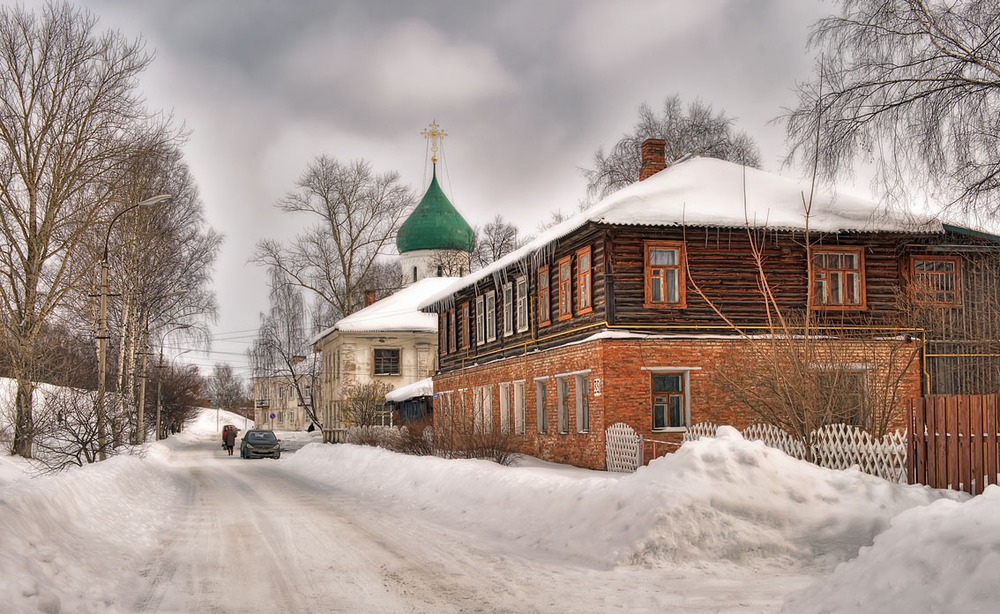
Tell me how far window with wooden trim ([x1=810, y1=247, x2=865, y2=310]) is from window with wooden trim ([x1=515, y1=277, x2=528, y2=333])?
923 centimetres

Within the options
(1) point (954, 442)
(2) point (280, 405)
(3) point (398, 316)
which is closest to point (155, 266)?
(3) point (398, 316)

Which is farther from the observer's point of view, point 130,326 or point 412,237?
point 412,237

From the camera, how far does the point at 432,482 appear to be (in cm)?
1917

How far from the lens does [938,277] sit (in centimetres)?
A: 2609

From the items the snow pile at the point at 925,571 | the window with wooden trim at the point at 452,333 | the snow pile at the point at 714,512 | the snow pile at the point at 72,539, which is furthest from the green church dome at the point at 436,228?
the snow pile at the point at 925,571

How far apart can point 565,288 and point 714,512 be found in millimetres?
15639

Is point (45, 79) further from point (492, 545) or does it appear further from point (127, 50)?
point (492, 545)

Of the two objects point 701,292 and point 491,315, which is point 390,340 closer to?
point 491,315

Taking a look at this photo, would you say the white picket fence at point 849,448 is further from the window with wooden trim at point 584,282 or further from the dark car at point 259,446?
the dark car at point 259,446

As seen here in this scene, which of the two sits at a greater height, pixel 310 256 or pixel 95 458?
pixel 310 256

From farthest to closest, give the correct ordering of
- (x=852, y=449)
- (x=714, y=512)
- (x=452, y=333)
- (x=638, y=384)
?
(x=452, y=333) → (x=638, y=384) → (x=852, y=449) → (x=714, y=512)

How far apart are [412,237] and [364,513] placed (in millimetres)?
50137

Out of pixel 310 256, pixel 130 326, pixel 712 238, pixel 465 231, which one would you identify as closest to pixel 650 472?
pixel 712 238

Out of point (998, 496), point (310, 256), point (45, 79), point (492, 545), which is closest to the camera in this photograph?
point (998, 496)
